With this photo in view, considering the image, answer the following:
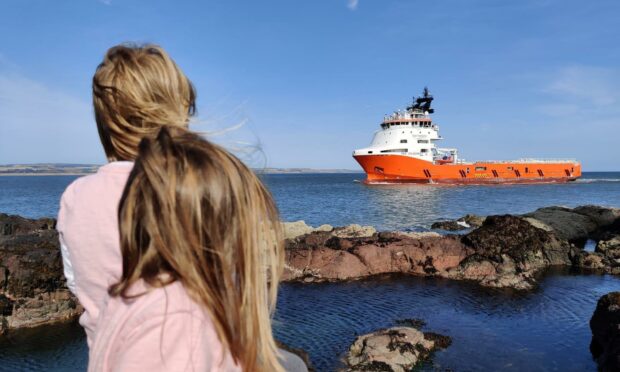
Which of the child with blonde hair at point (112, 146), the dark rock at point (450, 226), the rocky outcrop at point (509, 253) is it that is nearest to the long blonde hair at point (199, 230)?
the child with blonde hair at point (112, 146)

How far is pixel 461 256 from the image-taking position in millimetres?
13875

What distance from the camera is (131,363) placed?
0.95 meters

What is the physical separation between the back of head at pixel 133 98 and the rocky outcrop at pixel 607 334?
7.46 meters

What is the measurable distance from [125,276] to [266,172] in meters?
0.54

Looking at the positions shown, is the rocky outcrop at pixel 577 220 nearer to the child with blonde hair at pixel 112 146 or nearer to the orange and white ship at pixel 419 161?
the child with blonde hair at pixel 112 146

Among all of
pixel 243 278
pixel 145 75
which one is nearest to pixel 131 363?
pixel 243 278

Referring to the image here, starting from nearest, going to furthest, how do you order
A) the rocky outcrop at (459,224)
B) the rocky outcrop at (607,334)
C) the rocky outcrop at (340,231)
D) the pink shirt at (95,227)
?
the pink shirt at (95,227)
the rocky outcrop at (607,334)
the rocky outcrop at (340,231)
the rocky outcrop at (459,224)

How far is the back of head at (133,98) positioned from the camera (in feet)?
4.24

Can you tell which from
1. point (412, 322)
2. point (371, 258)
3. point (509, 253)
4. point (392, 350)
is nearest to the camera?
point (392, 350)

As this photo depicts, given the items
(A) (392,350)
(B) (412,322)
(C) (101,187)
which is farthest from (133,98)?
(B) (412,322)

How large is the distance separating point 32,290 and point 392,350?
7988mm

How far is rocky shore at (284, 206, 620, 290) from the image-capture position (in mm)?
13148

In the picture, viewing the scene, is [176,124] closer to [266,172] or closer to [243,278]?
[266,172]

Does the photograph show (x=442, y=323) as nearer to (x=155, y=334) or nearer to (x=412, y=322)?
(x=412, y=322)
